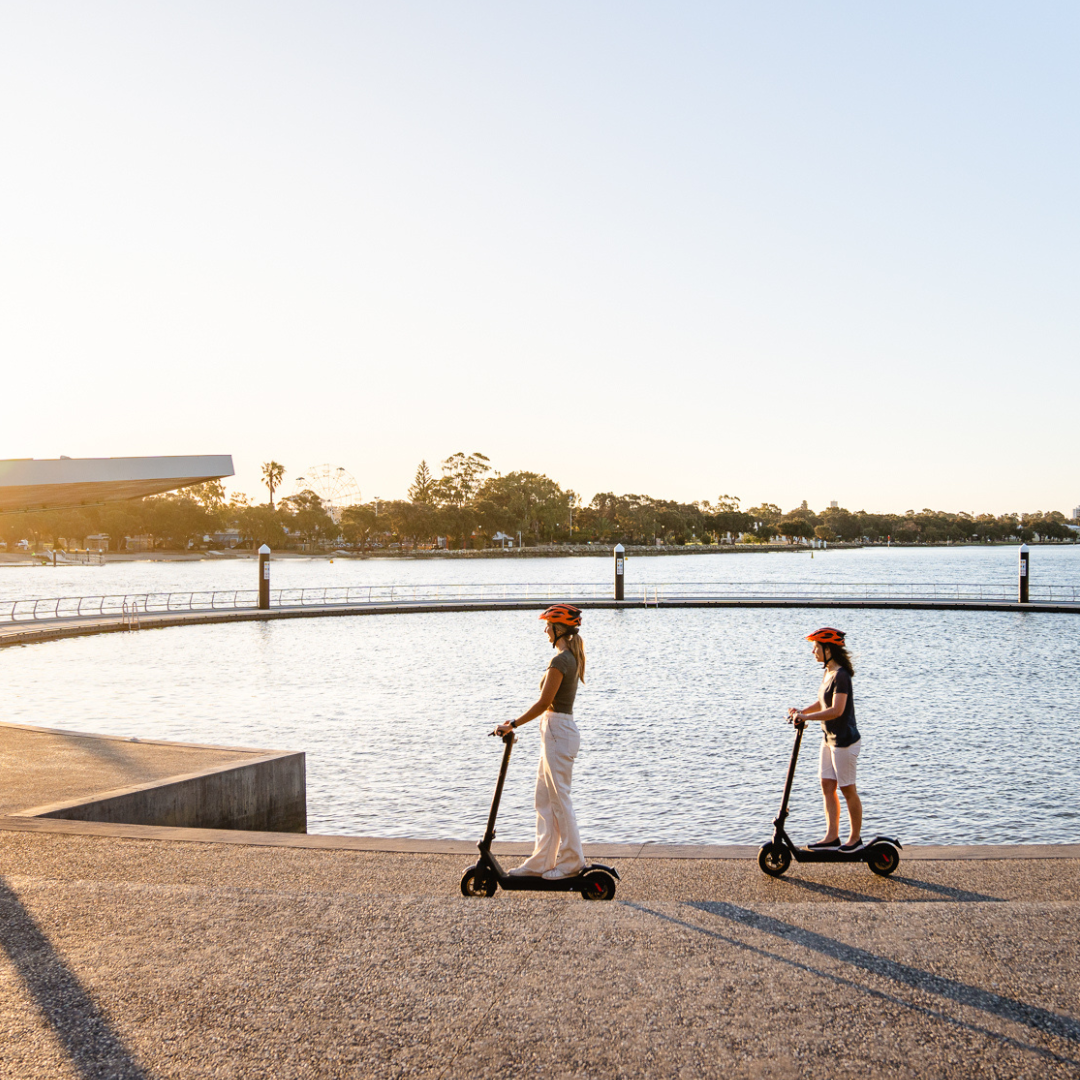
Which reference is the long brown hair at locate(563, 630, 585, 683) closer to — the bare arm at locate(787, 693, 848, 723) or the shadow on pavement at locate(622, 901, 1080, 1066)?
the shadow on pavement at locate(622, 901, 1080, 1066)

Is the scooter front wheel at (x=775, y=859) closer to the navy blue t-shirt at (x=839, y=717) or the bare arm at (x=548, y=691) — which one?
the navy blue t-shirt at (x=839, y=717)

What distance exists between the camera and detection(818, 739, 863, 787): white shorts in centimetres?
736

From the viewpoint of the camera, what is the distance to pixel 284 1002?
15.8 feet

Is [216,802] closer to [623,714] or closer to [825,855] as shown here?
[825,855]

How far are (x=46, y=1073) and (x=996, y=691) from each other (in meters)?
26.0

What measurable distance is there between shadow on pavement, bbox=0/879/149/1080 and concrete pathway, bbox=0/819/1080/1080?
0.05 ft

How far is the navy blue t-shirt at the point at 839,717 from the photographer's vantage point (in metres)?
7.19

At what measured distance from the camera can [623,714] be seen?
73.8 feet

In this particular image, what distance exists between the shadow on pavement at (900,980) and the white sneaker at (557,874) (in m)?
0.56

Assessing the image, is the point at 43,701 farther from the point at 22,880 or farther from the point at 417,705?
the point at 22,880

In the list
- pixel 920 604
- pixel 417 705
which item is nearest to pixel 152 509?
pixel 920 604

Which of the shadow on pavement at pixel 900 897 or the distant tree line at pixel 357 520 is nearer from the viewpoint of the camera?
the shadow on pavement at pixel 900 897

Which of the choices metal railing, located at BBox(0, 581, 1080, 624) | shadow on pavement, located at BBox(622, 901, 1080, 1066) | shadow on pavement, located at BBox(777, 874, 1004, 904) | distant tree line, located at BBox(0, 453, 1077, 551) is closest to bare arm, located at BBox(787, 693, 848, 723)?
shadow on pavement, located at BBox(777, 874, 1004, 904)

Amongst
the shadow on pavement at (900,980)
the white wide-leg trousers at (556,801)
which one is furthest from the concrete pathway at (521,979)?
the white wide-leg trousers at (556,801)
